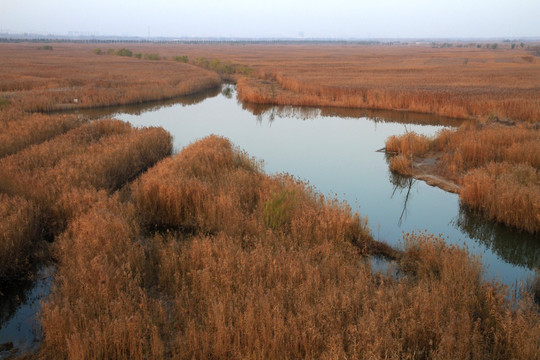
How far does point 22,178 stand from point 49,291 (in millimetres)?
3419

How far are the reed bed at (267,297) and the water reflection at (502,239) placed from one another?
211cm

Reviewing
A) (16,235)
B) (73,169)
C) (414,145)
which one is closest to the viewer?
(16,235)

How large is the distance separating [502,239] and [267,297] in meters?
5.77

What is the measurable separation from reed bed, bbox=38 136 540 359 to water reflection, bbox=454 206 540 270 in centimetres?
211

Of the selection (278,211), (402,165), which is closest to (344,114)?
(402,165)

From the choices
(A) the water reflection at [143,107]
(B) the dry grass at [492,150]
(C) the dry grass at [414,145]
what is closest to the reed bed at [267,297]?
(B) the dry grass at [492,150]

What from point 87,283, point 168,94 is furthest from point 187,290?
point 168,94

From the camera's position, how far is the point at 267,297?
15.1ft

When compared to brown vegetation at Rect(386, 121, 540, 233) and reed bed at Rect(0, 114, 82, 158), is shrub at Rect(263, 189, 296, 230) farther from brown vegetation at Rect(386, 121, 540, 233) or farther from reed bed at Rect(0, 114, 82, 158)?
reed bed at Rect(0, 114, 82, 158)

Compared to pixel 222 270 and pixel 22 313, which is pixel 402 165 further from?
pixel 22 313

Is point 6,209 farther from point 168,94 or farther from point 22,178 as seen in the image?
point 168,94

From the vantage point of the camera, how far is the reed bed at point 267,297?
4.00 meters

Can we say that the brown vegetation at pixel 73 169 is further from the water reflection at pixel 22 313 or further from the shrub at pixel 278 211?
the shrub at pixel 278 211

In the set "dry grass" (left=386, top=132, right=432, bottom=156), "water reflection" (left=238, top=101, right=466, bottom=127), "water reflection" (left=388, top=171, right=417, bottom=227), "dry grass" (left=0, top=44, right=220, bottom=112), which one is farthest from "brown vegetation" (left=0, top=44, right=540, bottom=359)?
"dry grass" (left=0, top=44, right=220, bottom=112)
